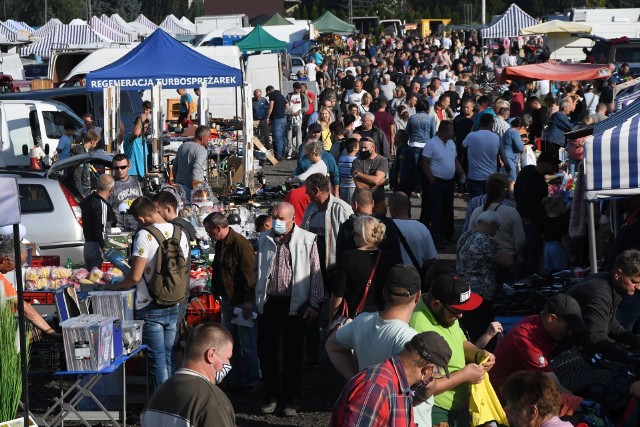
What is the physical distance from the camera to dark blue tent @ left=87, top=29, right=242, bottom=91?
1870 centimetres

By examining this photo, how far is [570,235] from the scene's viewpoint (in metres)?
10.8

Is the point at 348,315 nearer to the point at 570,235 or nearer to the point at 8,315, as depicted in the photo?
the point at 8,315

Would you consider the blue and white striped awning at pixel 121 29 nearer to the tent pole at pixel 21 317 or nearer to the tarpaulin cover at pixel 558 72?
the tarpaulin cover at pixel 558 72

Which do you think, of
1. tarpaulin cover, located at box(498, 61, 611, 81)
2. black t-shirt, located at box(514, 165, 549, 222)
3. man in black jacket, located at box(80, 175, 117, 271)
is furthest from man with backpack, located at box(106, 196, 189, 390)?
tarpaulin cover, located at box(498, 61, 611, 81)

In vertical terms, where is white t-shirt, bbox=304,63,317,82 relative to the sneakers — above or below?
above

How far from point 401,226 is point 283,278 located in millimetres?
1228

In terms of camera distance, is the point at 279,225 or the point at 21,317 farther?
the point at 279,225

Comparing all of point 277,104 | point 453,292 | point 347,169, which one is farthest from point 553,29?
point 453,292

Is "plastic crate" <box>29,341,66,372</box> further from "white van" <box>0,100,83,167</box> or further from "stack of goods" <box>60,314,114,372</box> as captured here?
"white van" <box>0,100,83,167</box>

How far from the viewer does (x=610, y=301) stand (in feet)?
24.1

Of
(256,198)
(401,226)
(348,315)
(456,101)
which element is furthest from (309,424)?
(456,101)

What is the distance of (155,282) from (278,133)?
16.7 meters

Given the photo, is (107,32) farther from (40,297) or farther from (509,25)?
(40,297)

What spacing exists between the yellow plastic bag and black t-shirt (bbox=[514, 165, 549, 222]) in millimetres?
5441
